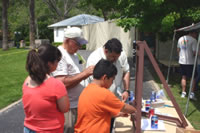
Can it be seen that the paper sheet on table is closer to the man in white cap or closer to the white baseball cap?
the man in white cap

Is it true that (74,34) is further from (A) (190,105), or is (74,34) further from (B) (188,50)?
(B) (188,50)

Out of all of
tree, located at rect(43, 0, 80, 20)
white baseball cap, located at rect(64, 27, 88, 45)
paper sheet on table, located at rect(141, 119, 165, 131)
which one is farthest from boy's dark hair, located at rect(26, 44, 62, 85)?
tree, located at rect(43, 0, 80, 20)

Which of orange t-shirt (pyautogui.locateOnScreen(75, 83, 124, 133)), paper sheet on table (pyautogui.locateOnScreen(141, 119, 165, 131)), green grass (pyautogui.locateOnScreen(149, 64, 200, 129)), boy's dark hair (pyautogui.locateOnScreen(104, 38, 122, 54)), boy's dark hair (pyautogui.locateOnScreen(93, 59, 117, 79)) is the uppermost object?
boy's dark hair (pyautogui.locateOnScreen(104, 38, 122, 54))

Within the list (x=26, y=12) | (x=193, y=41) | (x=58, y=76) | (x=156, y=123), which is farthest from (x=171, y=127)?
(x=26, y=12)

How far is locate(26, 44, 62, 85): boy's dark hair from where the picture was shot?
199 centimetres

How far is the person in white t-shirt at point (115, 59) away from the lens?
2798 mm

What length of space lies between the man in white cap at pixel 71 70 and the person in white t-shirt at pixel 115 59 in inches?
14.0

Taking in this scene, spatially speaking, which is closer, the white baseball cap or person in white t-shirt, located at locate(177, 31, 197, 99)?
the white baseball cap

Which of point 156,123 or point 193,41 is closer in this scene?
point 156,123

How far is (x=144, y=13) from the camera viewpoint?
7492 mm

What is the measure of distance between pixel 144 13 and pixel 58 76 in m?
5.66

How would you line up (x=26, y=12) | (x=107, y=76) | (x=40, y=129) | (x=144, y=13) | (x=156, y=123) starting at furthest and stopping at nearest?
Result: (x=26, y=12) → (x=144, y=13) → (x=156, y=123) → (x=107, y=76) → (x=40, y=129)

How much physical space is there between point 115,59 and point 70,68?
0.66 m

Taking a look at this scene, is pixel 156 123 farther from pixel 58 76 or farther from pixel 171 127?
pixel 58 76
